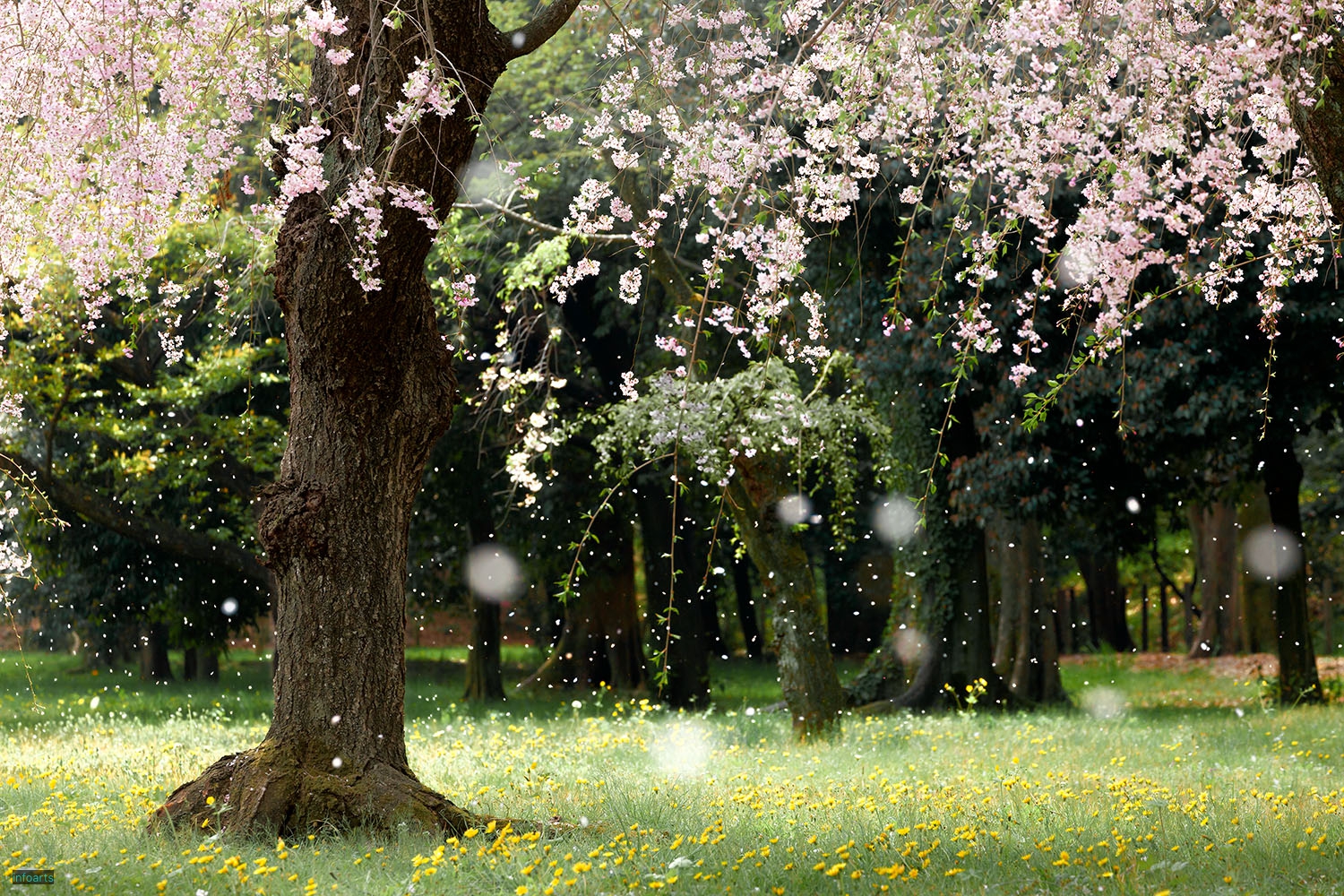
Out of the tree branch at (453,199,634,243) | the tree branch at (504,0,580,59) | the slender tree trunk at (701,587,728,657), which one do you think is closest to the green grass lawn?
the tree branch at (453,199,634,243)

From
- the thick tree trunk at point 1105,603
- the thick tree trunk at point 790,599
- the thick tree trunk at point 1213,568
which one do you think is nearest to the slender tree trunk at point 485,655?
the thick tree trunk at point 790,599

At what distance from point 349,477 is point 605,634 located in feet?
48.1

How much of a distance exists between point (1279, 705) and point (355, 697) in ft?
39.8

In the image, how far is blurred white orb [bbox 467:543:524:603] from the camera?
1934 cm

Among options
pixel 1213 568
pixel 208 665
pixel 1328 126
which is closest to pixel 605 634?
pixel 208 665

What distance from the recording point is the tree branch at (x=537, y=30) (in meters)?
6.31

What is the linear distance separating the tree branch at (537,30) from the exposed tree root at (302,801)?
12.2 feet

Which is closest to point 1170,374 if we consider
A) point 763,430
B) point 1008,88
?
point 763,430

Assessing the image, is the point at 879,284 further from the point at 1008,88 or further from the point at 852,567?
the point at 852,567

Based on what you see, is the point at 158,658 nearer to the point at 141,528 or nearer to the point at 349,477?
the point at 141,528

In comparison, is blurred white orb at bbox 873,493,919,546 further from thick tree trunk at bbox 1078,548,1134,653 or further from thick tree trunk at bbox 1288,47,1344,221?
thick tree trunk at bbox 1078,548,1134,653

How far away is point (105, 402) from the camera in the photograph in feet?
58.9

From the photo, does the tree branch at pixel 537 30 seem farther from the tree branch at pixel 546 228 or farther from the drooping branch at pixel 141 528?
the drooping branch at pixel 141 528

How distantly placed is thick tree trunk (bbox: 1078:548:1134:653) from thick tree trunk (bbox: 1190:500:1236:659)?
130 inches
